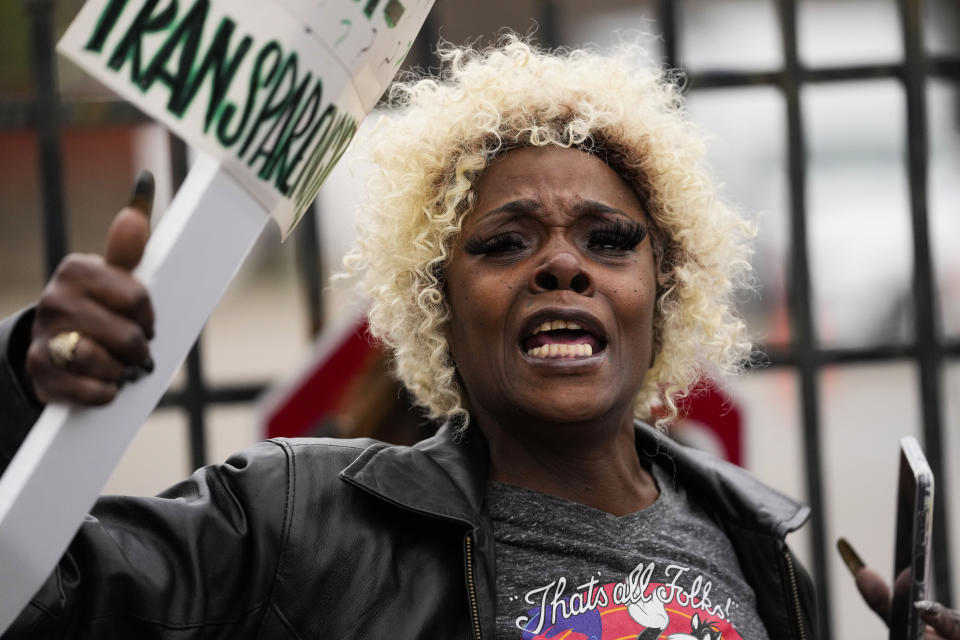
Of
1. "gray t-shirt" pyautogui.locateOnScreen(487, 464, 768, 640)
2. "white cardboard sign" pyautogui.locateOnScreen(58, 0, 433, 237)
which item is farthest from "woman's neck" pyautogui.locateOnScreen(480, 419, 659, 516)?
"white cardboard sign" pyautogui.locateOnScreen(58, 0, 433, 237)

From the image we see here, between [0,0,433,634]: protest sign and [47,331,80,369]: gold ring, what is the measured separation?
5 cm

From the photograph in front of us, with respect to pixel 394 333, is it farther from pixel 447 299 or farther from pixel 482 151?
pixel 482 151

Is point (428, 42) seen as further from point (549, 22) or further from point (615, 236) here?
point (615, 236)

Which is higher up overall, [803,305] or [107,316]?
[803,305]

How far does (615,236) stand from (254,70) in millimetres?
890

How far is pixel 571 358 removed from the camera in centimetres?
197

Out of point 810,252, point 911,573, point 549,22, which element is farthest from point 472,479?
point 810,252

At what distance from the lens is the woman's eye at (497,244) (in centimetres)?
205

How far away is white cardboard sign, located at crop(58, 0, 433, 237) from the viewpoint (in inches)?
51.1

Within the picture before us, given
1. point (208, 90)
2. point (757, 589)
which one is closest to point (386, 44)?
point (208, 90)

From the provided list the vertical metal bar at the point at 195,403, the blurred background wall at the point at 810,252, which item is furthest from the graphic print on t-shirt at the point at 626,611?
the vertical metal bar at the point at 195,403

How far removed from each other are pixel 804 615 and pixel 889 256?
10.7 feet

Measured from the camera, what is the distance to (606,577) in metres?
1.91

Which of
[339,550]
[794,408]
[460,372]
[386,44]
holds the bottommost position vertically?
[339,550]
